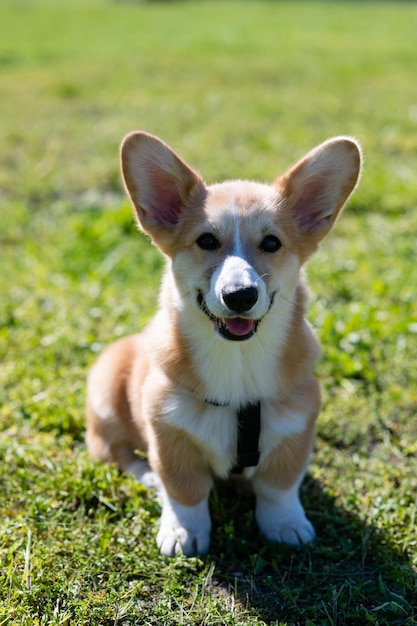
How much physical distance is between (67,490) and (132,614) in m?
0.86

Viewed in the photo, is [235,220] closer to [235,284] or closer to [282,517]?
[235,284]

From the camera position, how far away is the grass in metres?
3.00

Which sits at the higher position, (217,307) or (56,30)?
(217,307)

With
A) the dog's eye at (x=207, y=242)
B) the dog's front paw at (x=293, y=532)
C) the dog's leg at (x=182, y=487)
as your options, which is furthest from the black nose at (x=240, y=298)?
the dog's front paw at (x=293, y=532)

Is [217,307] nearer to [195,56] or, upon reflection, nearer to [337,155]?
[337,155]

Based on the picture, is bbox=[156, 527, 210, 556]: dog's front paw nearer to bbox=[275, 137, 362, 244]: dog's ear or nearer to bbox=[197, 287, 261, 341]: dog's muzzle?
bbox=[197, 287, 261, 341]: dog's muzzle

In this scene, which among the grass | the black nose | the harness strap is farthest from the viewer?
the harness strap

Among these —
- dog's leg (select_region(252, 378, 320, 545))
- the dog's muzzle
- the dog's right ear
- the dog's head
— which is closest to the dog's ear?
the dog's head

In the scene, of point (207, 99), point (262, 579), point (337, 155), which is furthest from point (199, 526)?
point (207, 99)

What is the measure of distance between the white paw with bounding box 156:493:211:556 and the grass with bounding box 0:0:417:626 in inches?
2.5

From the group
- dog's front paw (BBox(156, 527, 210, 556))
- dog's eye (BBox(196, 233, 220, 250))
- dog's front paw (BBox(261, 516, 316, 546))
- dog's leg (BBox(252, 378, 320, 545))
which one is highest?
dog's eye (BBox(196, 233, 220, 250))

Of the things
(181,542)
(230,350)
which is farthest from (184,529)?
(230,350)

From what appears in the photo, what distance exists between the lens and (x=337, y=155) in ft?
10.8

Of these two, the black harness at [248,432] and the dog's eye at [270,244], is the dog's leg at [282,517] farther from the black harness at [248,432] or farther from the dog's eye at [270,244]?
the dog's eye at [270,244]
